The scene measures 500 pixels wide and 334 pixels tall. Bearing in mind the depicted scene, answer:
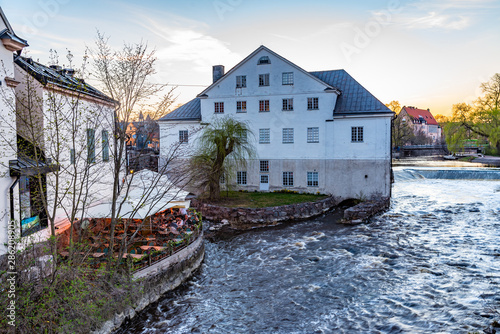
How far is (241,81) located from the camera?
29.5 metres

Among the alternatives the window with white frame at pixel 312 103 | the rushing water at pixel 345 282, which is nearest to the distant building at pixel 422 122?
the window with white frame at pixel 312 103

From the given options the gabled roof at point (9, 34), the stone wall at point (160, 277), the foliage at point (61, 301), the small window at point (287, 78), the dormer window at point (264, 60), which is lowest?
the stone wall at point (160, 277)

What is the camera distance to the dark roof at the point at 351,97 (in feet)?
89.0

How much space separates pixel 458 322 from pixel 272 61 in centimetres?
2271

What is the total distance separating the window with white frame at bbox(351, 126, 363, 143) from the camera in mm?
27094

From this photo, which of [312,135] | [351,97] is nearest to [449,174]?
[351,97]

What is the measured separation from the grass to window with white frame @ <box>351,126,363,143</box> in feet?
15.8

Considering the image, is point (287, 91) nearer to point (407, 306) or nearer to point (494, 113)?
point (407, 306)

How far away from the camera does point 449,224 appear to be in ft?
69.7

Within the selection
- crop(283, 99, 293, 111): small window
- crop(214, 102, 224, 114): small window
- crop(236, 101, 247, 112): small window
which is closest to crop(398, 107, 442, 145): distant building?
crop(283, 99, 293, 111): small window

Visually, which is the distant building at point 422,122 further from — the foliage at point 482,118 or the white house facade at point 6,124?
the white house facade at point 6,124

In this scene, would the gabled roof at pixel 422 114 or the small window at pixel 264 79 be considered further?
the gabled roof at pixel 422 114

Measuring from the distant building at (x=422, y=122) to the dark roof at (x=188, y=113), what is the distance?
8407 centimetres

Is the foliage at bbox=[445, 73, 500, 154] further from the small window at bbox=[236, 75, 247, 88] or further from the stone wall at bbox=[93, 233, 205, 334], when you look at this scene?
the stone wall at bbox=[93, 233, 205, 334]
